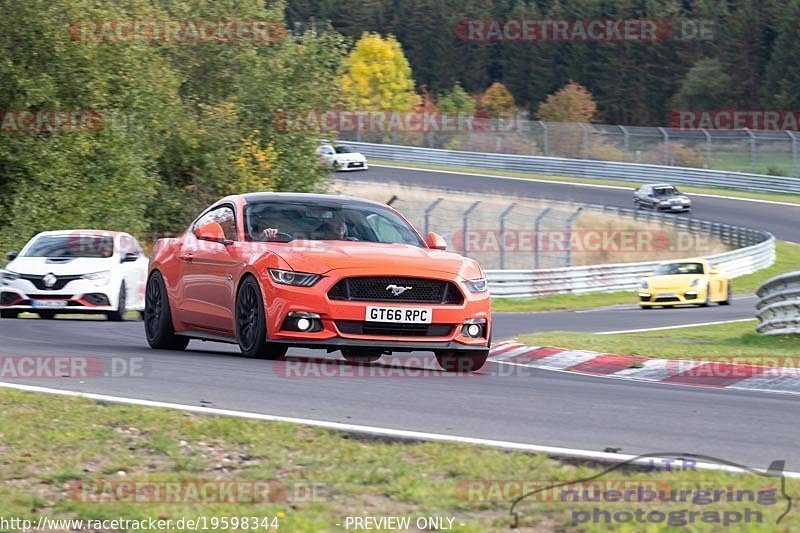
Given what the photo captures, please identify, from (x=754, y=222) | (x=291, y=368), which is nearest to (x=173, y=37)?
(x=754, y=222)

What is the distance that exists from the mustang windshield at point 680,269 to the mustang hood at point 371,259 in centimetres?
1988

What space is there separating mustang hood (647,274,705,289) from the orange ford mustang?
18581mm

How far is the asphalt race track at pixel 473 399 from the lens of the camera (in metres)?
7.24

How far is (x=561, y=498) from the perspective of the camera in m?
5.55

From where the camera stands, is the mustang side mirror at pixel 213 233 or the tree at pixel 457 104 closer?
the mustang side mirror at pixel 213 233

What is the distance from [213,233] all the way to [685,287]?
19933 mm

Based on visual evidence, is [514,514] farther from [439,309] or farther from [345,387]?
[439,309]

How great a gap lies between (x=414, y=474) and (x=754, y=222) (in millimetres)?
48566

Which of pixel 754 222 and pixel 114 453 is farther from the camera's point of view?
pixel 754 222

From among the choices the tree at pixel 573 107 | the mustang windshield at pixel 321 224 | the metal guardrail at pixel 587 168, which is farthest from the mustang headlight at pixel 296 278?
the tree at pixel 573 107

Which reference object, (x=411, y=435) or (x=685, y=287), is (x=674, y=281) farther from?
(x=411, y=435)
